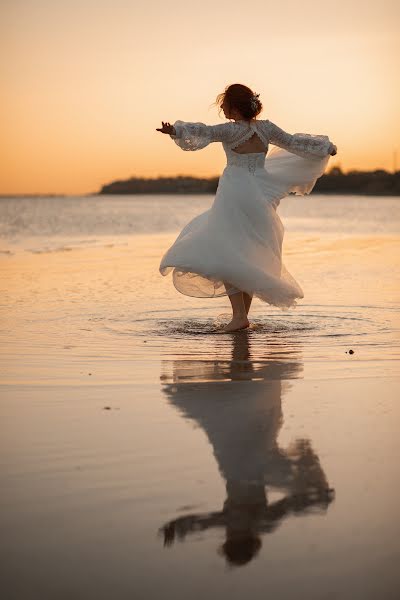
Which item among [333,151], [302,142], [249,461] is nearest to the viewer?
[249,461]

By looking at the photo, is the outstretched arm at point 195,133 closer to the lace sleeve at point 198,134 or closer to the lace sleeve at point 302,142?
the lace sleeve at point 198,134

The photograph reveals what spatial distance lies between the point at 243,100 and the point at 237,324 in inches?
78.3

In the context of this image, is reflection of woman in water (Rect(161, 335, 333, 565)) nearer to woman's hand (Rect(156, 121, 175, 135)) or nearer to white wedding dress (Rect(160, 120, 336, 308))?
white wedding dress (Rect(160, 120, 336, 308))

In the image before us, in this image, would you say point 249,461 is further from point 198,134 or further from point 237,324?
point 198,134

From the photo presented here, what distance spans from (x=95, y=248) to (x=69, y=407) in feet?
59.9

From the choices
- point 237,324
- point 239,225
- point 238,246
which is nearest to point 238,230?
point 239,225

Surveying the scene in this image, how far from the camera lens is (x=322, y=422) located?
519cm

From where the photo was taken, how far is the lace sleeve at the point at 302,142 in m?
9.41

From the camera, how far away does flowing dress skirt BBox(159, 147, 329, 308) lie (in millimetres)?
8984

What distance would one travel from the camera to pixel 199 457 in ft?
14.9

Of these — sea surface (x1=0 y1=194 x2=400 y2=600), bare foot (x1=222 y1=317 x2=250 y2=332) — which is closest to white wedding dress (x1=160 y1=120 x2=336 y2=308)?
bare foot (x1=222 y1=317 x2=250 y2=332)

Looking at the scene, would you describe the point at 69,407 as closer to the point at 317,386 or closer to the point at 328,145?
the point at 317,386

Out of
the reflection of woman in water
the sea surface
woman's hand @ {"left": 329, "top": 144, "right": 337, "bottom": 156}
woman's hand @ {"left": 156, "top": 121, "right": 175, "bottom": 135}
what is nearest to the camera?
the sea surface

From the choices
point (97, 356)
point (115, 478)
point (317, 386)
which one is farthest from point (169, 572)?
point (97, 356)
